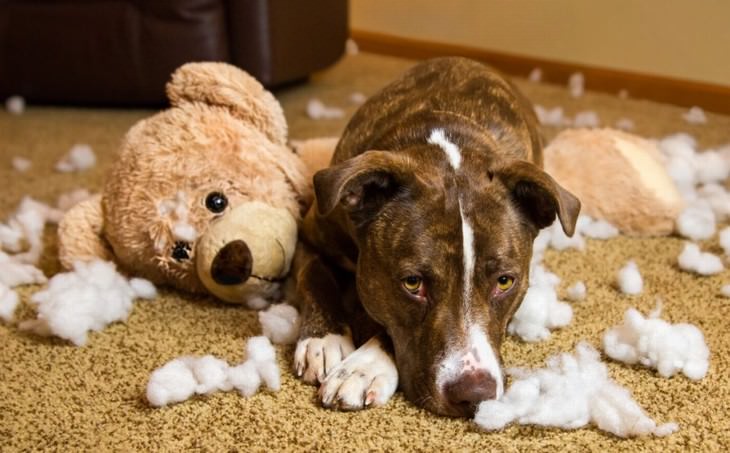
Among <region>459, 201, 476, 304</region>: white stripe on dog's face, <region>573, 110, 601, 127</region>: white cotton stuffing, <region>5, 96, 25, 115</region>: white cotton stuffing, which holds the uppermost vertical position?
<region>459, 201, 476, 304</region>: white stripe on dog's face

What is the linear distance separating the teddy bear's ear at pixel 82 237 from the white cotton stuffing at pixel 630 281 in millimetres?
1561

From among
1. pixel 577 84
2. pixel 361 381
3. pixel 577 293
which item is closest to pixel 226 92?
pixel 361 381

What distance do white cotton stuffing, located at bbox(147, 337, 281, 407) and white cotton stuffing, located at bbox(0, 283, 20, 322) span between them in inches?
24.6

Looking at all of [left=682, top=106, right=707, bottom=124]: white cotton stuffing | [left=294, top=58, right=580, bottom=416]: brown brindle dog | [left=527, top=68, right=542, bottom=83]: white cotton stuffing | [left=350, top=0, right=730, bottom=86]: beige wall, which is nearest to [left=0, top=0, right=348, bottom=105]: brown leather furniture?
[left=350, top=0, right=730, bottom=86]: beige wall

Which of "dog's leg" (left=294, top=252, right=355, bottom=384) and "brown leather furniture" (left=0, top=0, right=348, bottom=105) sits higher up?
"dog's leg" (left=294, top=252, right=355, bottom=384)

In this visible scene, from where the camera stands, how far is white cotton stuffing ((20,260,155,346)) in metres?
2.16

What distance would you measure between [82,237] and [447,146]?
1158 mm

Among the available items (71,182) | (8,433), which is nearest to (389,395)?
(8,433)

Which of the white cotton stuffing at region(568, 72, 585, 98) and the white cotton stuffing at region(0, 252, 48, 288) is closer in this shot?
the white cotton stuffing at region(0, 252, 48, 288)

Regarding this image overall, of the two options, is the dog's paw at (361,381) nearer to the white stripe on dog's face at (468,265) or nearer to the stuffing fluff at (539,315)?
the white stripe on dog's face at (468,265)

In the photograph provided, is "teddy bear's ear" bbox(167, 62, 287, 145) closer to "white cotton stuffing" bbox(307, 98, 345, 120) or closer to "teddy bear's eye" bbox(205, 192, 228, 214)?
"teddy bear's eye" bbox(205, 192, 228, 214)

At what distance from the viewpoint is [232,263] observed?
2.23m

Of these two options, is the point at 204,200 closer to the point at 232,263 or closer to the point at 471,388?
the point at 232,263

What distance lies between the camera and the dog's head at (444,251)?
1.80 m
